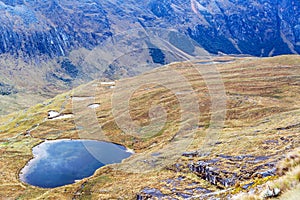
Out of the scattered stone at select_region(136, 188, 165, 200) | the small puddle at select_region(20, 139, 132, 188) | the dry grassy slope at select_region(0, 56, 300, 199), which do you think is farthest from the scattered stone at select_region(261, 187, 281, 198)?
the small puddle at select_region(20, 139, 132, 188)

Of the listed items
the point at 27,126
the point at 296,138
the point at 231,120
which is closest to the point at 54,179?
the point at 231,120

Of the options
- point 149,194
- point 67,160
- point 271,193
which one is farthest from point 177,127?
point 271,193

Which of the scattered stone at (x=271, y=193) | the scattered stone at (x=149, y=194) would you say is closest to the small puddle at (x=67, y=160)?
the scattered stone at (x=149, y=194)

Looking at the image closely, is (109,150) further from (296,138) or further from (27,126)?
(27,126)

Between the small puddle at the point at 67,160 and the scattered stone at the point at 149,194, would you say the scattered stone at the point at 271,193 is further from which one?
the small puddle at the point at 67,160

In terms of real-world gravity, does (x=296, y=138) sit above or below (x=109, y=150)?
above

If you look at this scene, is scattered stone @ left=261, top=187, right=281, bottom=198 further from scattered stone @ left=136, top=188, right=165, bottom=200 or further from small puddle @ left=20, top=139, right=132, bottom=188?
small puddle @ left=20, top=139, right=132, bottom=188
